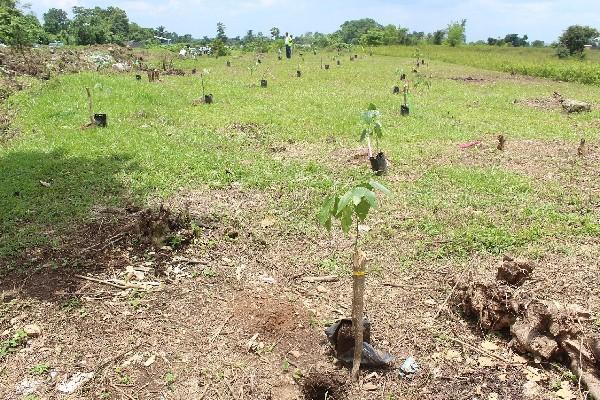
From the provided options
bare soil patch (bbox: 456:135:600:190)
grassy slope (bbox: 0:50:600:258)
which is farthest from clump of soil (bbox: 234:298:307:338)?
bare soil patch (bbox: 456:135:600:190)

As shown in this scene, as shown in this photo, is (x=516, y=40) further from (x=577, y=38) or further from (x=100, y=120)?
(x=100, y=120)

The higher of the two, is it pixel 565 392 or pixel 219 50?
pixel 219 50

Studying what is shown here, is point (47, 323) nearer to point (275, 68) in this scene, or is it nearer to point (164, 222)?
point (164, 222)

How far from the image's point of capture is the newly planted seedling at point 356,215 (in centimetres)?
307

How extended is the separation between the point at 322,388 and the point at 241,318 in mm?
1101

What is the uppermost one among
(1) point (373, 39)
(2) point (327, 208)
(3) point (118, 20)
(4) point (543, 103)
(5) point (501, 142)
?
(3) point (118, 20)

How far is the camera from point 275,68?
24.7m

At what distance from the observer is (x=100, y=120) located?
1087 centimetres

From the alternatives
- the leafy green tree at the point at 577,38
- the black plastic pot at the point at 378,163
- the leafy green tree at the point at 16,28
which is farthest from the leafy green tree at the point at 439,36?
the black plastic pot at the point at 378,163

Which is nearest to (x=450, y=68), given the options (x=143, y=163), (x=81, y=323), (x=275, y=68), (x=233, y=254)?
(x=275, y=68)

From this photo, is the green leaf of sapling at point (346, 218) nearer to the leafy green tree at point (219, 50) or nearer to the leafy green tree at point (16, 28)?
the leafy green tree at point (16, 28)

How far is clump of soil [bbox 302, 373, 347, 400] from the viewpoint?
3.65 meters

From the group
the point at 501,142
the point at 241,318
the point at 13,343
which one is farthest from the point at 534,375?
the point at 501,142

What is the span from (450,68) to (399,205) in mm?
21991
